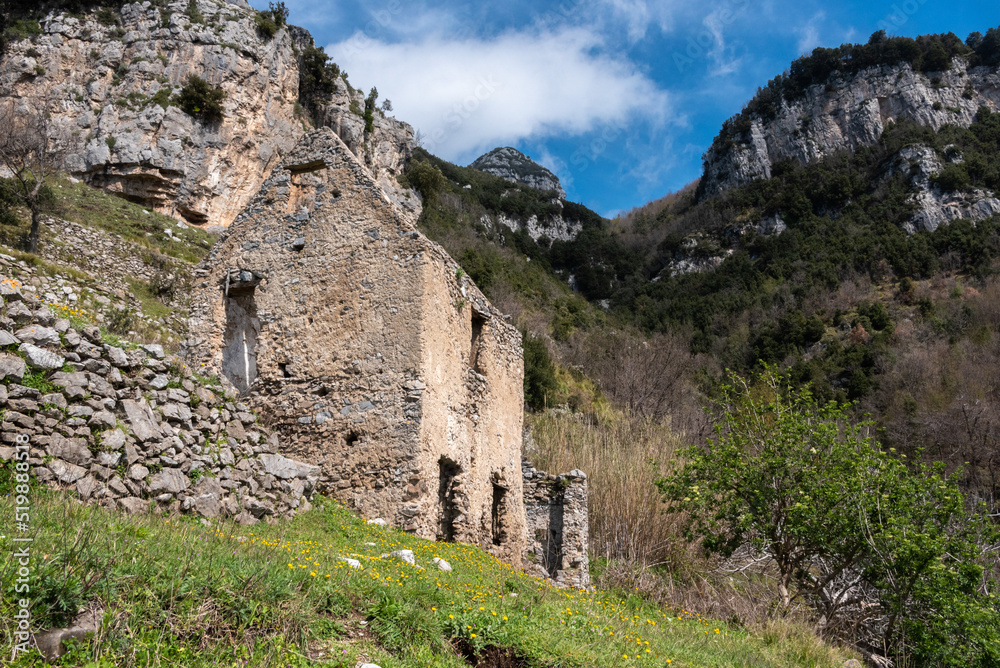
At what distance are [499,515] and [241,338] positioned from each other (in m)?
4.94

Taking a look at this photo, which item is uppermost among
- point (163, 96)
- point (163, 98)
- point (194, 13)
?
point (194, 13)

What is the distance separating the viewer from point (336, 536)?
7004 mm

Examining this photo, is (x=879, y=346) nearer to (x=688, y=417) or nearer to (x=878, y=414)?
(x=878, y=414)

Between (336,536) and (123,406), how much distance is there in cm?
251

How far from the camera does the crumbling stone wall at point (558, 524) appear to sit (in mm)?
11500

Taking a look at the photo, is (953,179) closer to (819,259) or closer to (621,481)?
(819,259)

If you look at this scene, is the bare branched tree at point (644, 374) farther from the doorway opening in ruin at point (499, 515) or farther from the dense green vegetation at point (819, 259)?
the doorway opening in ruin at point (499, 515)

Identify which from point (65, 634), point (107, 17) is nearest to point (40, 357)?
point (65, 634)

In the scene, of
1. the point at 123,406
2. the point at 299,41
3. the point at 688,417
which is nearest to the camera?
the point at 123,406

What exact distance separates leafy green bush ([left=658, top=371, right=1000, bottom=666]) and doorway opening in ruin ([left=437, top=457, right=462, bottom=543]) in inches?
143

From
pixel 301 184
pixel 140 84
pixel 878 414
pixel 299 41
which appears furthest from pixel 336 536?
pixel 299 41

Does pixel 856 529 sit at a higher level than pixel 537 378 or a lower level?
lower

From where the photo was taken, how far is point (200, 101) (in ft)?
101

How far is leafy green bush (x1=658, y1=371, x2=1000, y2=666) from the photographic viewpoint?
26.1ft
